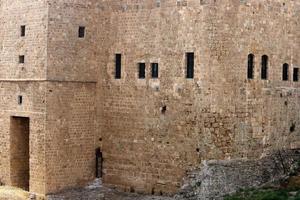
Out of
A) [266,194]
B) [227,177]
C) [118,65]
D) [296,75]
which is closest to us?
[266,194]

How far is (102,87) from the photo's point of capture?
71.0ft

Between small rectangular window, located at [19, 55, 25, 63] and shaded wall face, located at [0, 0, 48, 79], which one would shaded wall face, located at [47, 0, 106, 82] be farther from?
small rectangular window, located at [19, 55, 25, 63]

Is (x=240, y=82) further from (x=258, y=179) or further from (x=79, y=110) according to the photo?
(x=79, y=110)

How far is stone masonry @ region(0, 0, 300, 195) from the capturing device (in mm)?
19094

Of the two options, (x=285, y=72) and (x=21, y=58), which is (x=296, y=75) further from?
(x=21, y=58)

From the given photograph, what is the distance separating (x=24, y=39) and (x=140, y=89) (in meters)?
4.50

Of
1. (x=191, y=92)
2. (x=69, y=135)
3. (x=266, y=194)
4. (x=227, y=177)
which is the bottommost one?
(x=266, y=194)

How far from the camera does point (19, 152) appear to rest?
22031 millimetres

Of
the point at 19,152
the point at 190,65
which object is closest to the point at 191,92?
the point at 190,65

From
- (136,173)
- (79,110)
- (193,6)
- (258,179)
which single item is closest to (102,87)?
(79,110)

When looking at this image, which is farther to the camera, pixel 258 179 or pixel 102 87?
pixel 102 87

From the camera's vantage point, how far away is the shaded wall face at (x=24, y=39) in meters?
20.5

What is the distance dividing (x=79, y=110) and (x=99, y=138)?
1.40 meters

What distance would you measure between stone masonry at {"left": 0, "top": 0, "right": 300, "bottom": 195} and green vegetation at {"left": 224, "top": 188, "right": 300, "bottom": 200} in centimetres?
Answer: 142
